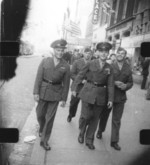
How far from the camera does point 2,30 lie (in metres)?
1.83

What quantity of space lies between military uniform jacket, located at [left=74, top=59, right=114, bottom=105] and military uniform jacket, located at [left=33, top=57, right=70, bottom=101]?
0.99 ft

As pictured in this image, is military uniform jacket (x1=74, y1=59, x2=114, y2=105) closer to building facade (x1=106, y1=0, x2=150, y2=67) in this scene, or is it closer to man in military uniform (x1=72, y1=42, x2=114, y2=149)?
man in military uniform (x1=72, y1=42, x2=114, y2=149)

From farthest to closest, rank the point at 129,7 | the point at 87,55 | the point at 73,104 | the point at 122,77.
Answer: the point at 73,104, the point at 87,55, the point at 122,77, the point at 129,7

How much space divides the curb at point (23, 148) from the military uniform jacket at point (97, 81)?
1.07 metres

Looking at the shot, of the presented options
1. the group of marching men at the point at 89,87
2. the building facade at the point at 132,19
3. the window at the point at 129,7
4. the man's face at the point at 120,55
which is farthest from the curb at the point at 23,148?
the window at the point at 129,7

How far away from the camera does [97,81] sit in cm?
336

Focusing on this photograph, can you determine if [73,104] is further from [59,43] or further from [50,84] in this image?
[59,43]

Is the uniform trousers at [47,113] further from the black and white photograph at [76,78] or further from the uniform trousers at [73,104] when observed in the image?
the uniform trousers at [73,104]

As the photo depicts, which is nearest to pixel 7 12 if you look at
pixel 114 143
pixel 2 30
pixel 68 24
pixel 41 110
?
pixel 2 30

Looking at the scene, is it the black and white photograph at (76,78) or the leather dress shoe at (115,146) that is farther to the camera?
the leather dress shoe at (115,146)

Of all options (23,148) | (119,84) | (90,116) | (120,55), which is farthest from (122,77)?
(23,148)

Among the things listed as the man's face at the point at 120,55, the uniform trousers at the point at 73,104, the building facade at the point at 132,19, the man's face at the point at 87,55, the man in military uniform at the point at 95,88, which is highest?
the building facade at the point at 132,19

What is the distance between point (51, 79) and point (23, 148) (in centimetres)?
106

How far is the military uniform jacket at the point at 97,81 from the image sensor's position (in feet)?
10.9
